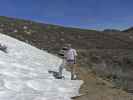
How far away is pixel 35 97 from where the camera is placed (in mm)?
10469

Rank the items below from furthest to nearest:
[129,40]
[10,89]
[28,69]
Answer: [129,40], [28,69], [10,89]

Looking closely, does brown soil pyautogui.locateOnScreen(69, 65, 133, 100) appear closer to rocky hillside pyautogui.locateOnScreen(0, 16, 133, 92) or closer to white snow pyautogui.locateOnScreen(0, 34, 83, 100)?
white snow pyautogui.locateOnScreen(0, 34, 83, 100)

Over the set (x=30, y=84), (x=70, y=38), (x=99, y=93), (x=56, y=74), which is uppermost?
(x=70, y=38)

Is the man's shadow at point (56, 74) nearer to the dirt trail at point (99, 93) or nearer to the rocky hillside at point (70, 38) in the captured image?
the dirt trail at point (99, 93)

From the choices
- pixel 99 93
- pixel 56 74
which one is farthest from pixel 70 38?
pixel 99 93

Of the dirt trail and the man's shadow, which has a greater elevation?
the man's shadow

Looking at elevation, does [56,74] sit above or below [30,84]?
above

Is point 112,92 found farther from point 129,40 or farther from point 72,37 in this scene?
point 129,40

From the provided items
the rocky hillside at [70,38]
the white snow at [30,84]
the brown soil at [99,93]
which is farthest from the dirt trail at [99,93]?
the rocky hillside at [70,38]

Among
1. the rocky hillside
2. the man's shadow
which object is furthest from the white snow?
the rocky hillside

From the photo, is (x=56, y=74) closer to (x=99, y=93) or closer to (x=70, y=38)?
(x=99, y=93)

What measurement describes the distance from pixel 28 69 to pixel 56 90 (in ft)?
11.4

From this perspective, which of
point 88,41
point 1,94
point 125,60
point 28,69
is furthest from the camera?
point 88,41

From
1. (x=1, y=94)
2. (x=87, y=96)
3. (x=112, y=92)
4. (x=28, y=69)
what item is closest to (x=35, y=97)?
(x=1, y=94)
